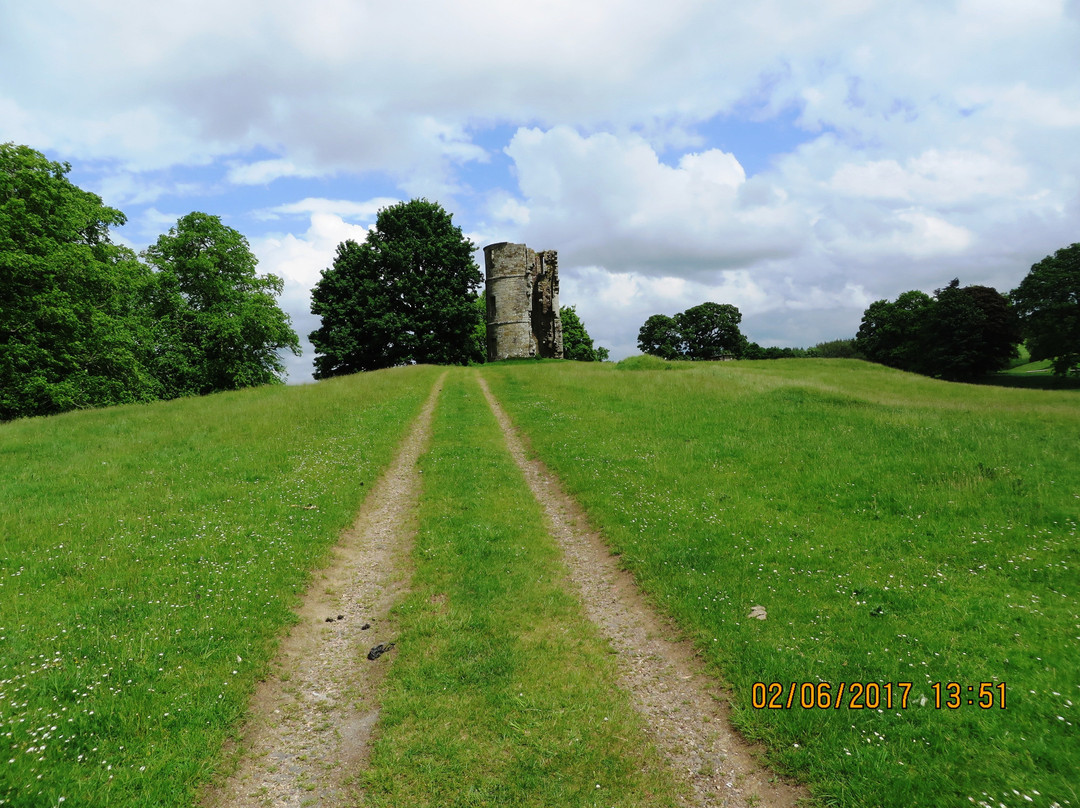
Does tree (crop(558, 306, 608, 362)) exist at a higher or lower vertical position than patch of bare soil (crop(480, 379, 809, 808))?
higher

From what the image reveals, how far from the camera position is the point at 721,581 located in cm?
880

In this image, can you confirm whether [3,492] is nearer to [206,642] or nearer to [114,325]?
[206,642]

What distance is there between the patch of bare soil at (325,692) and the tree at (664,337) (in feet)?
307

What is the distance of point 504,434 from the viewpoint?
2100 centimetres

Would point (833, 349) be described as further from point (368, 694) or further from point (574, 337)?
point (368, 694)

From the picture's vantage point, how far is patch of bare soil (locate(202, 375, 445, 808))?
5.21 meters

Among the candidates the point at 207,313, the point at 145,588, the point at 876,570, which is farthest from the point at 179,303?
the point at 876,570

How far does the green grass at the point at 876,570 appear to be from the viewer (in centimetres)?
531

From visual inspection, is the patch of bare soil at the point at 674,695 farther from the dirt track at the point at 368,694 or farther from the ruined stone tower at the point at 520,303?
the ruined stone tower at the point at 520,303

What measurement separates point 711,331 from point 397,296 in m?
66.1

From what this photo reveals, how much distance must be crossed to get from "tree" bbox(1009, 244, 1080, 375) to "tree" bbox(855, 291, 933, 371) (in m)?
15.0

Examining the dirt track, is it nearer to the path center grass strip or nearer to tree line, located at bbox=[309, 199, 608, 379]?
the path center grass strip
